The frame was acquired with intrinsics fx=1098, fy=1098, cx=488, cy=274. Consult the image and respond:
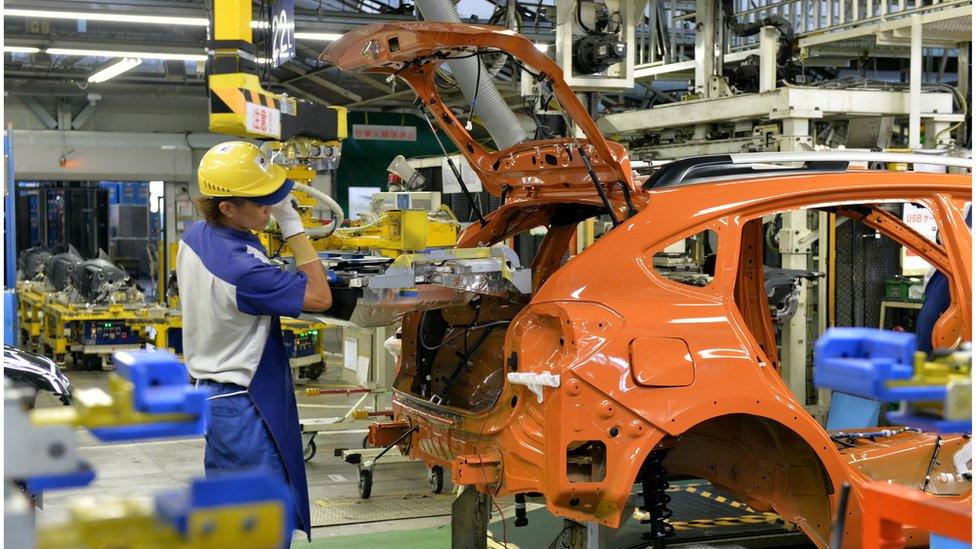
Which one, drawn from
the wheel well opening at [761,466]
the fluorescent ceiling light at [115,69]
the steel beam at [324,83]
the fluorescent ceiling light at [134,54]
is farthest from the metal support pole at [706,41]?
the fluorescent ceiling light at [115,69]

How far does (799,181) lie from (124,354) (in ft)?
9.85

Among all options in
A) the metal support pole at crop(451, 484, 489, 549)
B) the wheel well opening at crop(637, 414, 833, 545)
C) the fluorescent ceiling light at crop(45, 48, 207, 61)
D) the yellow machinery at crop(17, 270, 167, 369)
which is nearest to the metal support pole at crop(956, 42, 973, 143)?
the wheel well opening at crop(637, 414, 833, 545)

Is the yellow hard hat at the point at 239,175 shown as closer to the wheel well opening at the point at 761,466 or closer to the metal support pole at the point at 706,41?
the wheel well opening at the point at 761,466

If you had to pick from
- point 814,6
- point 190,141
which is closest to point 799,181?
point 814,6

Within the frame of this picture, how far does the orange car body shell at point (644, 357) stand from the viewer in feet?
11.8

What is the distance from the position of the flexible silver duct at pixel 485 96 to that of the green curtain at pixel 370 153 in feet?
42.0

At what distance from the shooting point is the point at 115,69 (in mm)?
16453

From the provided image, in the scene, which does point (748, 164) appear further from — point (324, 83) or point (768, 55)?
point (324, 83)

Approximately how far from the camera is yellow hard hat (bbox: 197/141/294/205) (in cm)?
323

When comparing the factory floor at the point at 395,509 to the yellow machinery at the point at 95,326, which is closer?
the factory floor at the point at 395,509

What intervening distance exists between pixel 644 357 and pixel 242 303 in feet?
4.31

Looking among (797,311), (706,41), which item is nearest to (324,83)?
(706,41)

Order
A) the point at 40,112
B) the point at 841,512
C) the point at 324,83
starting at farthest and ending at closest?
the point at 40,112, the point at 324,83, the point at 841,512

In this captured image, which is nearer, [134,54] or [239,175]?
[239,175]
